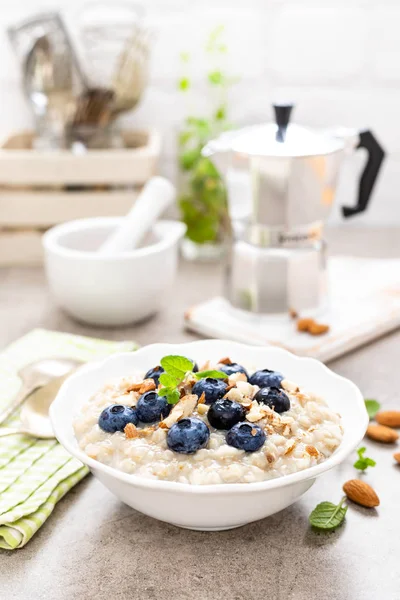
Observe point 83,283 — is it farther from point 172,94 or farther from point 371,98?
point 371,98

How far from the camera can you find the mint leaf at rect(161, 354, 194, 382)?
799 mm

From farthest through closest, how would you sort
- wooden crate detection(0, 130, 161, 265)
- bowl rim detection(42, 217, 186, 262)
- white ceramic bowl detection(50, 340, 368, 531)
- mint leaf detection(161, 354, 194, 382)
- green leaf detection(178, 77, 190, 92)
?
1. green leaf detection(178, 77, 190, 92)
2. wooden crate detection(0, 130, 161, 265)
3. bowl rim detection(42, 217, 186, 262)
4. mint leaf detection(161, 354, 194, 382)
5. white ceramic bowl detection(50, 340, 368, 531)

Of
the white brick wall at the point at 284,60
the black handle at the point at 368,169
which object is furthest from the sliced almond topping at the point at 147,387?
the white brick wall at the point at 284,60

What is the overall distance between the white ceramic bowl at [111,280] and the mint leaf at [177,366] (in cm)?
43

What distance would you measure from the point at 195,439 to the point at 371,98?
47.1 inches

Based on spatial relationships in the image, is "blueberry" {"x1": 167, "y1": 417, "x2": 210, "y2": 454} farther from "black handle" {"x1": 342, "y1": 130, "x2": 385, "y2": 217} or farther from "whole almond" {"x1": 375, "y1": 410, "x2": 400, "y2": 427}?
"black handle" {"x1": 342, "y1": 130, "x2": 385, "y2": 217}

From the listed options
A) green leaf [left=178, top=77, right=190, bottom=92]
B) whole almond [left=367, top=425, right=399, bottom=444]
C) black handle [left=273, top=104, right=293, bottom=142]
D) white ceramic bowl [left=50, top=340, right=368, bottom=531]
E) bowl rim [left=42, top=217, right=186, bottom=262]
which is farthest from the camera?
green leaf [left=178, top=77, right=190, bottom=92]

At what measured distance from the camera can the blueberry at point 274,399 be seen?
2.58 feet

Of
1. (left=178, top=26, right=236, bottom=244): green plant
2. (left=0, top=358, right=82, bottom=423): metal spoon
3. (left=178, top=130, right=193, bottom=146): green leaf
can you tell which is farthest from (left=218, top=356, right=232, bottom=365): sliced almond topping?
(left=178, top=130, right=193, bottom=146): green leaf

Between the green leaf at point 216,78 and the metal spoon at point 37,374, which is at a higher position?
the green leaf at point 216,78

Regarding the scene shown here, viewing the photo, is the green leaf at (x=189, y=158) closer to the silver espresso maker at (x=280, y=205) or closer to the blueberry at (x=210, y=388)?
the silver espresso maker at (x=280, y=205)

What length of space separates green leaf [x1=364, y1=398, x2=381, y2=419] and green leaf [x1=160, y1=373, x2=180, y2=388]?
304 mm

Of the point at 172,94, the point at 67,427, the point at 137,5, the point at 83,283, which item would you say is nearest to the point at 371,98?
the point at 172,94

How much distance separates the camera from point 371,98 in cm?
171
